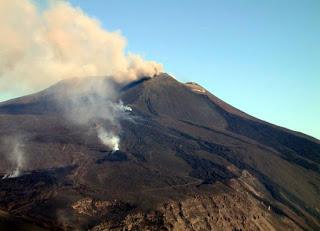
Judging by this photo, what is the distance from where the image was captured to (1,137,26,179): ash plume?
308ft

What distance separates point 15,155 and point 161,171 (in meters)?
32.3

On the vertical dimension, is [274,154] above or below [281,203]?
above

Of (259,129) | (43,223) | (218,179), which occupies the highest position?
(259,129)

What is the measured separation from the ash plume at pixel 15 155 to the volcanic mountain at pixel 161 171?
1.94 feet

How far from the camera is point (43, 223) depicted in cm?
6519

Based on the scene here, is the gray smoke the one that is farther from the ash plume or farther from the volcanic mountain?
the ash plume

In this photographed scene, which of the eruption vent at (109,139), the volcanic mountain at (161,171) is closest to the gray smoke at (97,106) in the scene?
the eruption vent at (109,139)

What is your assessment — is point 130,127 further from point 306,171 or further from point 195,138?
point 306,171

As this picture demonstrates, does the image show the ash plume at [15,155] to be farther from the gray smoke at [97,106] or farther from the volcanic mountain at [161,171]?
the gray smoke at [97,106]

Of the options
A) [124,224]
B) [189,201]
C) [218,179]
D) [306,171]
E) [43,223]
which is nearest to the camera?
[43,223]

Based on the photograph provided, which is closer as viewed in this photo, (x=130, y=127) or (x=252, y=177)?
(x=252, y=177)

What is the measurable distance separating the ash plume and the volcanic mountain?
23.2 inches

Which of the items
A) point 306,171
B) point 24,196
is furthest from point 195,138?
point 24,196

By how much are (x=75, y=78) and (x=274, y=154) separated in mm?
91505
